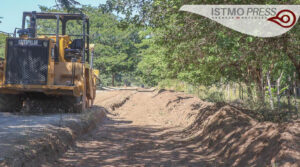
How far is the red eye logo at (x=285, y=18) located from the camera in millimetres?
6836

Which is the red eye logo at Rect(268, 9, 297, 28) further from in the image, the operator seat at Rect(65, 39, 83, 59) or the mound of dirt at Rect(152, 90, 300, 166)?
the operator seat at Rect(65, 39, 83, 59)

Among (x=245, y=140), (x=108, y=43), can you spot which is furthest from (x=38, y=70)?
(x=108, y=43)

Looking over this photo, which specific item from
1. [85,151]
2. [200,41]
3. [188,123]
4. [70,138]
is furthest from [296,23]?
[188,123]

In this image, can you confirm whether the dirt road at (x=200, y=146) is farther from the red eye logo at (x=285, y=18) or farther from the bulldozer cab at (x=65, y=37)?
the bulldozer cab at (x=65, y=37)

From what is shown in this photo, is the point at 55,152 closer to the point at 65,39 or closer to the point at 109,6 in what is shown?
the point at 109,6

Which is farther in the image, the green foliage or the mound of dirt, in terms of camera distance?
the green foliage

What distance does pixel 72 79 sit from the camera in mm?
11953

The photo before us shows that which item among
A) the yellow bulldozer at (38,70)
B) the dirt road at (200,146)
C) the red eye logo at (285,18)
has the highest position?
the red eye logo at (285,18)

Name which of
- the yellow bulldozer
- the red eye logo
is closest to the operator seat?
the yellow bulldozer

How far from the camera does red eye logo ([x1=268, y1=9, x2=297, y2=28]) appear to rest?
684cm

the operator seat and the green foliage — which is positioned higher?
the green foliage

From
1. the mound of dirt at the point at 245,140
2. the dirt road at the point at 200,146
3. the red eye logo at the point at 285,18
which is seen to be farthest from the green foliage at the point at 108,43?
the red eye logo at the point at 285,18

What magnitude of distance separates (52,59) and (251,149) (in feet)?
26.8

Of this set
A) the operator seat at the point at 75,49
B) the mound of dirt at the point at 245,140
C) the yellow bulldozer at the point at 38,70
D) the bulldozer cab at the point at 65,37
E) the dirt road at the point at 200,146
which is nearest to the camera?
the mound of dirt at the point at 245,140
